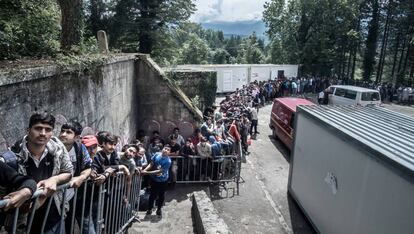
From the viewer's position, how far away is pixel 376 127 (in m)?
7.12

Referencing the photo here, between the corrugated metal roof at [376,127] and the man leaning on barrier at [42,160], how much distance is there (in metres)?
4.62

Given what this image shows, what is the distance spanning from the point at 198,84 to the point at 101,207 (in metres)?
11.4

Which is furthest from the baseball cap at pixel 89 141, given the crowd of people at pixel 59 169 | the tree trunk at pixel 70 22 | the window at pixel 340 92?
the window at pixel 340 92

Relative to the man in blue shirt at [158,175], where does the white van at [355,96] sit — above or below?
above

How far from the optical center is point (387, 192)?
5.11 m

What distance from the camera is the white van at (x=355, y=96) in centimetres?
1781

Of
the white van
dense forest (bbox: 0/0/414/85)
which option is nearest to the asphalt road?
dense forest (bbox: 0/0/414/85)

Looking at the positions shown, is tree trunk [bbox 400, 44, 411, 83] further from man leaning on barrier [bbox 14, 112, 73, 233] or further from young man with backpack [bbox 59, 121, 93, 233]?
man leaning on barrier [bbox 14, 112, 73, 233]

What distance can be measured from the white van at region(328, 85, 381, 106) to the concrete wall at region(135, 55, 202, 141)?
33.9 ft

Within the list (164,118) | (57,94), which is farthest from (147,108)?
(57,94)

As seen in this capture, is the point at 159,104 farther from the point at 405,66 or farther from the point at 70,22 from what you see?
the point at 405,66

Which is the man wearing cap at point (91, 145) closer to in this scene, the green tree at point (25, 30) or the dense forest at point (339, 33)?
the green tree at point (25, 30)

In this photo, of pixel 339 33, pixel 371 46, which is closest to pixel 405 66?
pixel 371 46

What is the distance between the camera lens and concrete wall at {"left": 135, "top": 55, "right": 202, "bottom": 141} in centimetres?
1073
